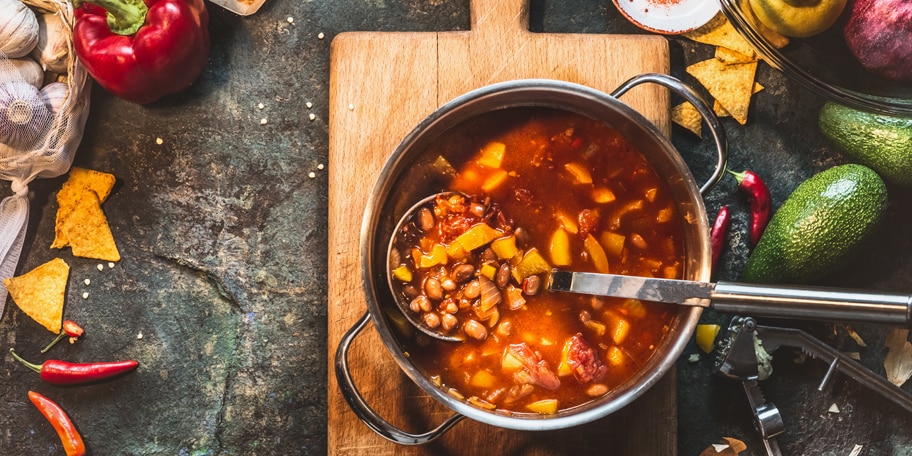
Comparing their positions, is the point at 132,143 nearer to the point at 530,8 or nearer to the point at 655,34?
the point at 530,8

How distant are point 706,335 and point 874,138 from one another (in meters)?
0.94

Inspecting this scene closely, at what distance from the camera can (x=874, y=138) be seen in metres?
2.62

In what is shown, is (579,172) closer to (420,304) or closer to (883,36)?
(420,304)

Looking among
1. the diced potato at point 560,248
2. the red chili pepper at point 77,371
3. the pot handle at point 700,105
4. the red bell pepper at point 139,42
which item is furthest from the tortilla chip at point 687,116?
the red chili pepper at point 77,371

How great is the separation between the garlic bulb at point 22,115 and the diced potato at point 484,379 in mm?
1889

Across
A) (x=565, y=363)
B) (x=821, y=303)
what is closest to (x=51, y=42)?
(x=565, y=363)

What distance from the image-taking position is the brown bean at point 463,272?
2311 millimetres

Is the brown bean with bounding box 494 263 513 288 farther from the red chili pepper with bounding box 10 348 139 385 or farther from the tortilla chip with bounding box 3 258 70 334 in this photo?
the tortilla chip with bounding box 3 258 70 334

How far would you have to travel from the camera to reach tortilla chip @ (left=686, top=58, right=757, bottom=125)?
279cm

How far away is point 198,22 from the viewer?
9.01 feet

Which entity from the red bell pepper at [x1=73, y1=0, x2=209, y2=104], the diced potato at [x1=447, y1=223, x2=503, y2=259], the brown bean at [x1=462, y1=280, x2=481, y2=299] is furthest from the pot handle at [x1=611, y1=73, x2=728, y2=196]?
the red bell pepper at [x1=73, y1=0, x2=209, y2=104]

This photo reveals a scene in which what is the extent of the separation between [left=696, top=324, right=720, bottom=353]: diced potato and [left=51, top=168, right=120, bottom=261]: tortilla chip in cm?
230

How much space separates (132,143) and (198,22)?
56 cm

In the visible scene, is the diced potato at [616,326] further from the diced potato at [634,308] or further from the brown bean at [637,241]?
the brown bean at [637,241]
